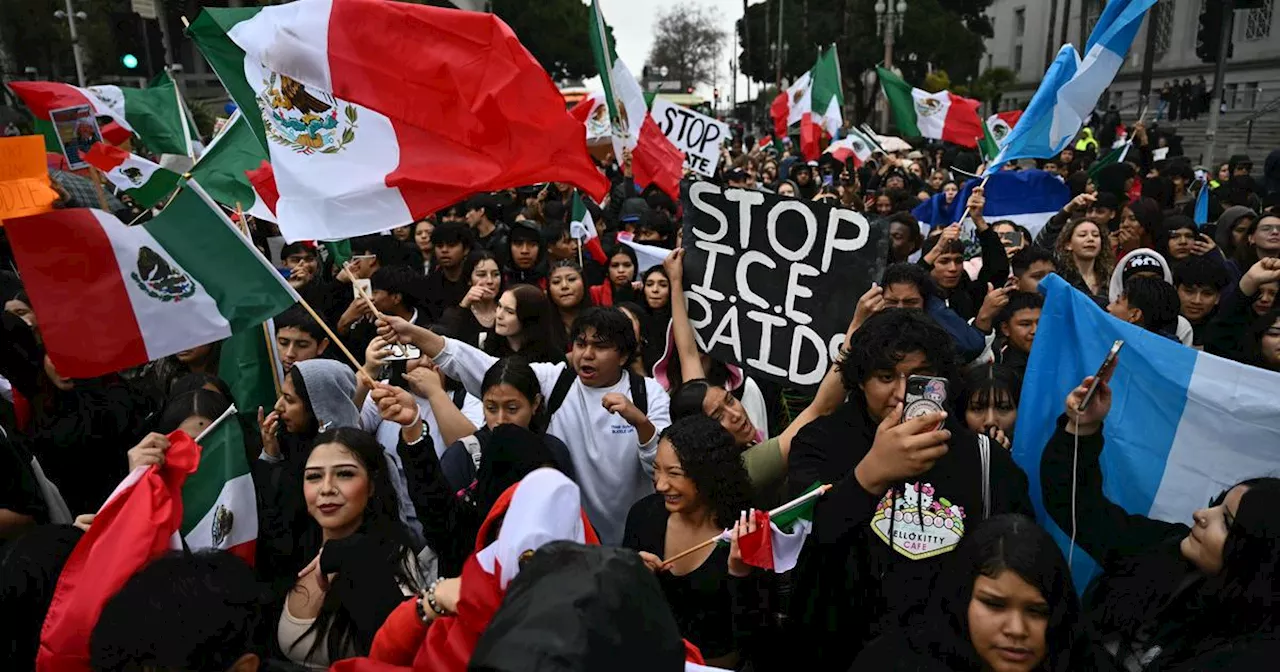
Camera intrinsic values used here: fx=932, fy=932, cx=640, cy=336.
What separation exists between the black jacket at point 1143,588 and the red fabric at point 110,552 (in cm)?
254

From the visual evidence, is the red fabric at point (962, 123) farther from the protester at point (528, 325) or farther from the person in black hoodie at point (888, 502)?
the person in black hoodie at point (888, 502)

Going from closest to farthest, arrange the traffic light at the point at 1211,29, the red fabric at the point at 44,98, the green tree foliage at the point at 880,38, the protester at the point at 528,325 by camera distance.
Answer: the protester at the point at 528,325, the red fabric at the point at 44,98, the traffic light at the point at 1211,29, the green tree foliage at the point at 880,38

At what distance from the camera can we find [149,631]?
209 cm

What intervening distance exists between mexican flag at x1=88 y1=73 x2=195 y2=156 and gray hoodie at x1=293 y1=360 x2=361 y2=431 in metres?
5.48

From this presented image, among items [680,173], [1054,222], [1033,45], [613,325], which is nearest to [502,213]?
[680,173]

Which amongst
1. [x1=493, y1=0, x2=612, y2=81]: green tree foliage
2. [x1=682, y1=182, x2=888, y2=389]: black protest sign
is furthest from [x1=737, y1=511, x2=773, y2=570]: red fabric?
[x1=493, y1=0, x2=612, y2=81]: green tree foliage

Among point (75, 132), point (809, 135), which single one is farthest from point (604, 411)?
point (809, 135)

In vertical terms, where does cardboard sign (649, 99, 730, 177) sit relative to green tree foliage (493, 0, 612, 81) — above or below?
below

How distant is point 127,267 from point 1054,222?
279 inches

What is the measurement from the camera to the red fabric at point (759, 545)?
8.43ft

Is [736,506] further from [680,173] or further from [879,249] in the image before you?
[680,173]

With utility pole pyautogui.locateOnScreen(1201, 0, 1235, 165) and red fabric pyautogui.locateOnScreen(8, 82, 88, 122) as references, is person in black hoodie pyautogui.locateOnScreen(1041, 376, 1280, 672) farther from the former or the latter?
utility pole pyautogui.locateOnScreen(1201, 0, 1235, 165)

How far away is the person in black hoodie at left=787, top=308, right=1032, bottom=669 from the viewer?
2.39 m

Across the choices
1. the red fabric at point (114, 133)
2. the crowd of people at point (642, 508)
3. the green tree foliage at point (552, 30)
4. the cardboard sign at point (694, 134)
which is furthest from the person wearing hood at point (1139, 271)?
the green tree foliage at point (552, 30)
